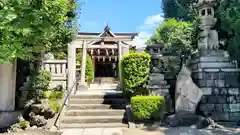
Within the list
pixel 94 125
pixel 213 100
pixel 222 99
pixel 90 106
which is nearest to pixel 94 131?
pixel 94 125

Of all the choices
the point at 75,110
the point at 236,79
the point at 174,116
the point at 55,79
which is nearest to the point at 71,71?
the point at 55,79

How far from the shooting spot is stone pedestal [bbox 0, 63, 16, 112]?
25.2 ft

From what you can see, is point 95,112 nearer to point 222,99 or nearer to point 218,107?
point 218,107

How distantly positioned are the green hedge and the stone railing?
3203mm

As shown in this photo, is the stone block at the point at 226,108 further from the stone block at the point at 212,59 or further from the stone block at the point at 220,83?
the stone block at the point at 212,59

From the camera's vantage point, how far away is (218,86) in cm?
709

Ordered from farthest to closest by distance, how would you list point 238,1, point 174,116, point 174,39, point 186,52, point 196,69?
point 174,39 < point 186,52 < point 196,69 < point 174,116 < point 238,1

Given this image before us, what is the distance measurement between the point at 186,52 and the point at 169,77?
Answer: 2221 mm

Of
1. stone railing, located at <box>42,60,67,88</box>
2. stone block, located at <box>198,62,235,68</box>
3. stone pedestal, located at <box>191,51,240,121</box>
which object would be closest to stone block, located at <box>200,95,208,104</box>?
stone pedestal, located at <box>191,51,240,121</box>

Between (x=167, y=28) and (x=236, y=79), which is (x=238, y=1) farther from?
(x=167, y=28)

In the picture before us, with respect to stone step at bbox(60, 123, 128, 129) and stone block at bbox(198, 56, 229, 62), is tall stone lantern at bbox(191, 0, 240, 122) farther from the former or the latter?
stone step at bbox(60, 123, 128, 129)

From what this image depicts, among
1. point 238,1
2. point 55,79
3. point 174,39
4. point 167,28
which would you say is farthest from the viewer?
point 167,28

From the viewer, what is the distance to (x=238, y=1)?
18.3 feet

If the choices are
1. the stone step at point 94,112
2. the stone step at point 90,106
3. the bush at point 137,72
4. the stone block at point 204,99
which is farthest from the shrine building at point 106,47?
the stone block at point 204,99
